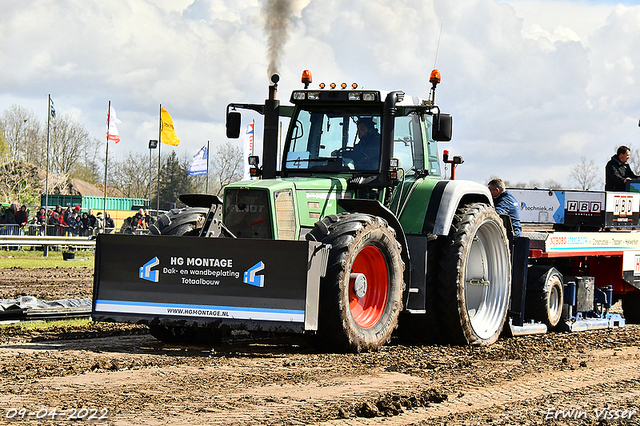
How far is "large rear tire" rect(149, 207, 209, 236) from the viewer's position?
8.33 m

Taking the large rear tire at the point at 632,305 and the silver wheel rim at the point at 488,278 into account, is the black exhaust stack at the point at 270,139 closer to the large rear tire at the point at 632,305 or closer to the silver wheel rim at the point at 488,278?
the silver wheel rim at the point at 488,278

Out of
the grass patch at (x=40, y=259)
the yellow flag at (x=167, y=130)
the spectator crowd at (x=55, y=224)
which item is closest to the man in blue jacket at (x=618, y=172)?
the grass patch at (x=40, y=259)

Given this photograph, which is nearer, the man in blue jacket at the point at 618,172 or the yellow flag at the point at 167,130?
the man in blue jacket at the point at 618,172

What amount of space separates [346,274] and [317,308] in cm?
42

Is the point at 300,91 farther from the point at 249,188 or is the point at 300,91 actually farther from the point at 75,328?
the point at 75,328

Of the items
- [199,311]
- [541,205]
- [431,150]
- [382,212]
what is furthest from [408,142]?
[541,205]

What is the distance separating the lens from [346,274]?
7426 mm

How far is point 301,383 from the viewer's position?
6254mm

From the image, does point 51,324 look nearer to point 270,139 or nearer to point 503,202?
point 270,139

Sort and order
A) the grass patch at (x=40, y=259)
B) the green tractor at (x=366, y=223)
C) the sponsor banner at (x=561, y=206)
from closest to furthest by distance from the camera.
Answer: the green tractor at (x=366, y=223)
the sponsor banner at (x=561, y=206)
the grass patch at (x=40, y=259)

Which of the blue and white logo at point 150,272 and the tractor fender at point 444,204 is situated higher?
the tractor fender at point 444,204

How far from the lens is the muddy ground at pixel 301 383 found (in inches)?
207

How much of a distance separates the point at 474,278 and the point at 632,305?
4869 mm

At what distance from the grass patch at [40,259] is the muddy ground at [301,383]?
1291 cm
